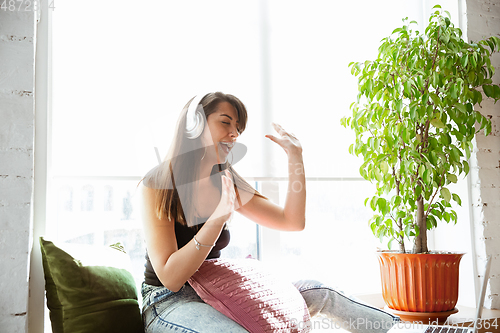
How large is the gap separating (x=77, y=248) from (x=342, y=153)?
1268 mm

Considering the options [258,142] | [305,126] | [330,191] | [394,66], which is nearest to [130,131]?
[258,142]

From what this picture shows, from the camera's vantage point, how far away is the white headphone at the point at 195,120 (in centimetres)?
129

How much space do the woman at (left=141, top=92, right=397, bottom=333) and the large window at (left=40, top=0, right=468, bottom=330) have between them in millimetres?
158

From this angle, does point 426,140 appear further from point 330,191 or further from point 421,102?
point 330,191

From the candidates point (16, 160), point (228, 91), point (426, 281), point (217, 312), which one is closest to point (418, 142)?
point (426, 281)

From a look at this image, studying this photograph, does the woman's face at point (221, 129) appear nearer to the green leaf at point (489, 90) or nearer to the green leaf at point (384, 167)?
the green leaf at point (384, 167)

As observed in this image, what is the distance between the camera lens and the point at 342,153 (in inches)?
78.4

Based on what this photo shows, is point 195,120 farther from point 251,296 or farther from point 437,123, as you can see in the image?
point 437,123

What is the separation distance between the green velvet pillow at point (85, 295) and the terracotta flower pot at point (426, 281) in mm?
1081

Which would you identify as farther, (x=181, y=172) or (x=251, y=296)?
(x=181, y=172)

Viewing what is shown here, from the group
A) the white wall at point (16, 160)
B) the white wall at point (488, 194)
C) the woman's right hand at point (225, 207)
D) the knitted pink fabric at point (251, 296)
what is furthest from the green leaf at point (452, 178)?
the white wall at point (16, 160)

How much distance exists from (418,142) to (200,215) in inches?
39.1

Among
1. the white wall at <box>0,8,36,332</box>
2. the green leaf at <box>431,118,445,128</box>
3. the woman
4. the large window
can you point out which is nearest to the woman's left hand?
the woman

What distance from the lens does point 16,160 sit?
1.29 meters
